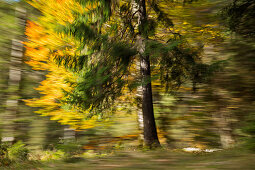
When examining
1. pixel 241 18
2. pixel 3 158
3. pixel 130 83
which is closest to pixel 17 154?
pixel 3 158

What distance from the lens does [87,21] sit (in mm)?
6742

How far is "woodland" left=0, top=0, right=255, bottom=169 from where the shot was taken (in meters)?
6.03

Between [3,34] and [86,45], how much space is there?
720 centimetres

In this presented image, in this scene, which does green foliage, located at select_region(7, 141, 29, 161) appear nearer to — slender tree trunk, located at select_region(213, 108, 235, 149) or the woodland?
the woodland

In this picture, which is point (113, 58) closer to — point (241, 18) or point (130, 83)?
point (130, 83)

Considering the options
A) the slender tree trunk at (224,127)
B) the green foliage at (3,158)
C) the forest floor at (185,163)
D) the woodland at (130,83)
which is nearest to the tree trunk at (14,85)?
the woodland at (130,83)

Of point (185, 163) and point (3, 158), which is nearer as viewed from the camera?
point (185, 163)

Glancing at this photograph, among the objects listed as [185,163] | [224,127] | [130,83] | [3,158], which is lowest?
[224,127]

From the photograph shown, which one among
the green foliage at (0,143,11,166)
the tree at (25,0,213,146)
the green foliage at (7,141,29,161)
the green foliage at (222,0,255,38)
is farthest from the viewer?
the green foliage at (222,0,255,38)

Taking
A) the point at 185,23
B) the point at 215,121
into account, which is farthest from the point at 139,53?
the point at 215,121

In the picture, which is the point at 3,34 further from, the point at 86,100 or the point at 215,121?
the point at 215,121

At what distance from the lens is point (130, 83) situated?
6.58m

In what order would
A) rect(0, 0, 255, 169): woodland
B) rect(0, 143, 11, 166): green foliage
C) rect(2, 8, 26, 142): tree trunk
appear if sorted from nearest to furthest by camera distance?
rect(0, 143, 11, 166): green foliage < rect(0, 0, 255, 169): woodland < rect(2, 8, 26, 142): tree trunk

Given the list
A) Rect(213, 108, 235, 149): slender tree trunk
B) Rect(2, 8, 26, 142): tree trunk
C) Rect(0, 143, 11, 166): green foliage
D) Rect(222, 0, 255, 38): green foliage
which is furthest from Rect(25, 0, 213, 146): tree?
Rect(2, 8, 26, 142): tree trunk
